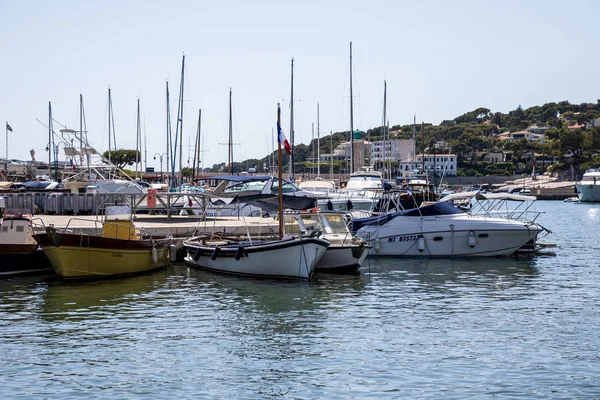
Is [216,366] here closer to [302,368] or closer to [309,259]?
[302,368]

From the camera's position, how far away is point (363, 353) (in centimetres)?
1722

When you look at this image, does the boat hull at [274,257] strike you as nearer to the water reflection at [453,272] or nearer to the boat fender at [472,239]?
the water reflection at [453,272]

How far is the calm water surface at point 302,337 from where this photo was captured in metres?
14.8

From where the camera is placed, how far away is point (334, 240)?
30.2m

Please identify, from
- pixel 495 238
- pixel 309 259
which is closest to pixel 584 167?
pixel 495 238

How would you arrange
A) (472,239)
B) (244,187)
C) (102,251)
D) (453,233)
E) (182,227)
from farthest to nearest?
1. (244,187)
2. (453,233)
3. (472,239)
4. (182,227)
5. (102,251)

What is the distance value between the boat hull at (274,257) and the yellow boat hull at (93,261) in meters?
2.72

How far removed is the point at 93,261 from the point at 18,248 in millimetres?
2739

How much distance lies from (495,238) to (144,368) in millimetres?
22542

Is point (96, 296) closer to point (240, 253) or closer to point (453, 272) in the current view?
point (240, 253)

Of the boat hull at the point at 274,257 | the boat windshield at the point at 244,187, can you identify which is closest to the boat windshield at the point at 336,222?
the boat hull at the point at 274,257

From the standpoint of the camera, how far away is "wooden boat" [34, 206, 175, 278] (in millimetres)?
26766

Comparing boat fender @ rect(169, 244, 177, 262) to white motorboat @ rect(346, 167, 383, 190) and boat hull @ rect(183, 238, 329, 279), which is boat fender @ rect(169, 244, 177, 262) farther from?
white motorboat @ rect(346, 167, 383, 190)

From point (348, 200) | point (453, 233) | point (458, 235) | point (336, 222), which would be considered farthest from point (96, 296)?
point (348, 200)
